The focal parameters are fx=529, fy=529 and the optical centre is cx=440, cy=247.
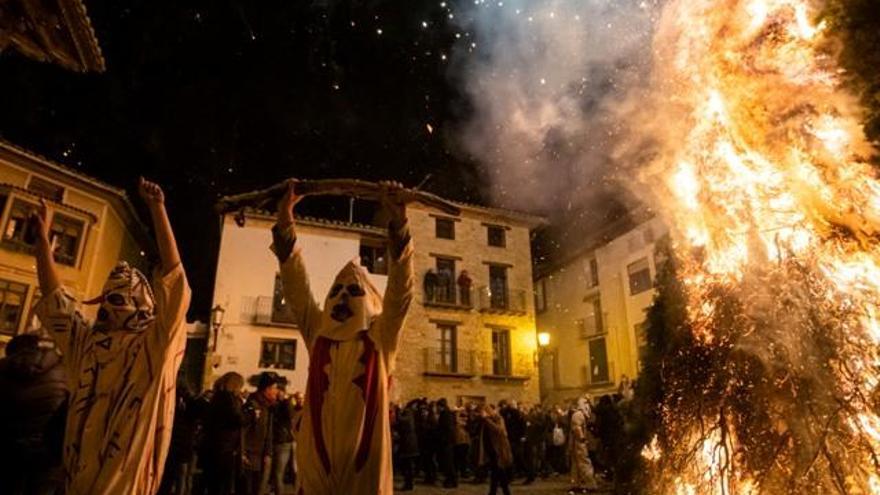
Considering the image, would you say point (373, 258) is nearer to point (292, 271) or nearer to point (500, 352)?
point (500, 352)

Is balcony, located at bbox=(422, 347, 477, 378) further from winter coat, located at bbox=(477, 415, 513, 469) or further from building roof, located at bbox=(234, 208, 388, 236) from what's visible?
winter coat, located at bbox=(477, 415, 513, 469)

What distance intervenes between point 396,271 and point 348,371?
73 cm

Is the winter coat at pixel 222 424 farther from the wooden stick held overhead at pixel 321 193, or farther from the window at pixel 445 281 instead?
the window at pixel 445 281

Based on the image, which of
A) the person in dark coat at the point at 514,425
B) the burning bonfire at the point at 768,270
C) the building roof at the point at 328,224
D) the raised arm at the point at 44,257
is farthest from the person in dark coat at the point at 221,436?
the building roof at the point at 328,224

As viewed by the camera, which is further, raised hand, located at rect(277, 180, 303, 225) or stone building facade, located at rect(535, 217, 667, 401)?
stone building facade, located at rect(535, 217, 667, 401)

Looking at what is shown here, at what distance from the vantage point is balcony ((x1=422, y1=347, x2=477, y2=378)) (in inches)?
1086

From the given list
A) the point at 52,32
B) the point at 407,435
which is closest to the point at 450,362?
the point at 407,435

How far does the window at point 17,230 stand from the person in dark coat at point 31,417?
2185 cm

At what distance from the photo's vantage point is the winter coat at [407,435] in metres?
12.9

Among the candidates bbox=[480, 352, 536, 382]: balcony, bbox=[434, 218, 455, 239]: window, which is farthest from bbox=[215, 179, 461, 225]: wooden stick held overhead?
bbox=[434, 218, 455, 239]: window

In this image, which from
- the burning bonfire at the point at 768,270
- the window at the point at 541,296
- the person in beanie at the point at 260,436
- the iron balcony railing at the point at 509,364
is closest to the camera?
the burning bonfire at the point at 768,270

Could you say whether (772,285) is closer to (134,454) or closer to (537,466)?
(134,454)

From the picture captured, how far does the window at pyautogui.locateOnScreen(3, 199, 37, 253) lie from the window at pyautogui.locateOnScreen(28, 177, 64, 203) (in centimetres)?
119

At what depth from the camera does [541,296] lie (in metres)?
38.2
